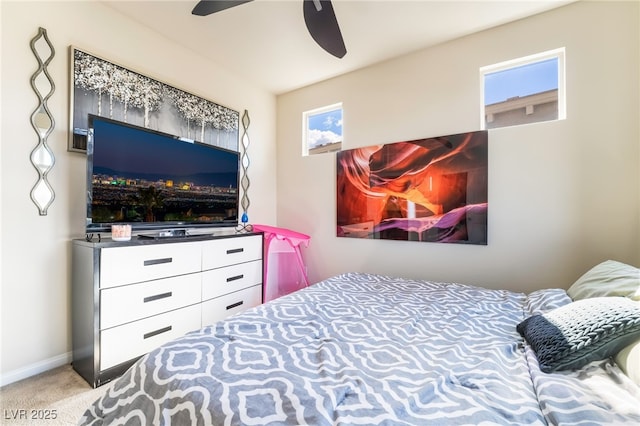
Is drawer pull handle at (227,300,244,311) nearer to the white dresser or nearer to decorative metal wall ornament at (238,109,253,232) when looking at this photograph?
the white dresser

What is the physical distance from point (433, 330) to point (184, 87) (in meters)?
2.90

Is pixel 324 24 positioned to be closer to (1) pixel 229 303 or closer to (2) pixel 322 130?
(2) pixel 322 130

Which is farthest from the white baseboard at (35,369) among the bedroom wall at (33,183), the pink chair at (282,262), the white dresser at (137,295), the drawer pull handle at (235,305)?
the pink chair at (282,262)

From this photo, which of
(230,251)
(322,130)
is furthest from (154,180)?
(322,130)

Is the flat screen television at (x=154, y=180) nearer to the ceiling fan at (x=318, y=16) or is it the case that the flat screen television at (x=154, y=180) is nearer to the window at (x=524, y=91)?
the ceiling fan at (x=318, y=16)

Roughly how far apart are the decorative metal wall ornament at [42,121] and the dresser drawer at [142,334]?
0.96 meters

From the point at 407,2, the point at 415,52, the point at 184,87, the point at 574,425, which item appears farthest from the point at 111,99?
the point at 574,425

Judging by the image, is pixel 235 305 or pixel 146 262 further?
pixel 235 305

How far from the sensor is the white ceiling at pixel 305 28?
2.06 meters

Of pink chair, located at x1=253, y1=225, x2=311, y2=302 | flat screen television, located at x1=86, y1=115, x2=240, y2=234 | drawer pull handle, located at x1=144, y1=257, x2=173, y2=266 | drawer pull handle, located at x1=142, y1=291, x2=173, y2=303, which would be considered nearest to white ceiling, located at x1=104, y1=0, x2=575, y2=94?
flat screen television, located at x1=86, y1=115, x2=240, y2=234

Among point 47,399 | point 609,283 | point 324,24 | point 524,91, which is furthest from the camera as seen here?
point 524,91

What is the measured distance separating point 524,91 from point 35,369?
413 centimetres

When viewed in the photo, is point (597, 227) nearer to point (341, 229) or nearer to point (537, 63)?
point (537, 63)

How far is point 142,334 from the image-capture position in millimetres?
1837
